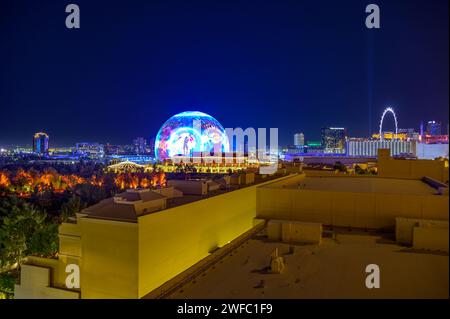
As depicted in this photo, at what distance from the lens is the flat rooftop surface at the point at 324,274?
5.37 metres

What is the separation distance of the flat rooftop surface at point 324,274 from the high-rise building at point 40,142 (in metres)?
125

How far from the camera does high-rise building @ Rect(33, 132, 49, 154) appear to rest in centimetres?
11794

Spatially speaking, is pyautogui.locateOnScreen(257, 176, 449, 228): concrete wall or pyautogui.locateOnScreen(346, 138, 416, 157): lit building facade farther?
pyautogui.locateOnScreen(346, 138, 416, 157): lit building facade

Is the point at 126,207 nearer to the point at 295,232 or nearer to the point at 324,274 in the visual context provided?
the point at 295,232

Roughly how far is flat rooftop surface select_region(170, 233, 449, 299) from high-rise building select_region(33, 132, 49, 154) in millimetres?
125145

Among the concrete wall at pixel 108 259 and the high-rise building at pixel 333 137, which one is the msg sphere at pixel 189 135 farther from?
the high-rise building at pixel 333 137

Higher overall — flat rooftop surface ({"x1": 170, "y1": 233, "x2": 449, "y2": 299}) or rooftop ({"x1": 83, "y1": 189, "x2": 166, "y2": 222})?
rooftop ({"x1": 83, "y1": 189, "x2": 166, "y2": 222})

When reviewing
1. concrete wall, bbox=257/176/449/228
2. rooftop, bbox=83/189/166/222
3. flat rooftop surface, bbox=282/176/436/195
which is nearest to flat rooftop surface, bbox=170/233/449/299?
concrete wall, bbox=257/176/449/228

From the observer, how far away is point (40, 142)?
119 meters

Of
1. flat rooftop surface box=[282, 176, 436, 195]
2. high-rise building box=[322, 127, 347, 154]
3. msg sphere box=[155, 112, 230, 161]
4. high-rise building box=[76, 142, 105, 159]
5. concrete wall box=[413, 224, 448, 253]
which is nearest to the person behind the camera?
concrete wall box=[413, 224, 448, 253]

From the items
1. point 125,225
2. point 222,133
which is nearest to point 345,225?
point 125,225

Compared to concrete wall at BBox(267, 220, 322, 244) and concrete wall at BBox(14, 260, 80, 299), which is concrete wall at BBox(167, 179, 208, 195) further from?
concrete wall at BBox(14, 260, 80, 299)

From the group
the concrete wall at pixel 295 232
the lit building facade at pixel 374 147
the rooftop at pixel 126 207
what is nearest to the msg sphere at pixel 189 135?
the lit building facade at pixel 374 147
